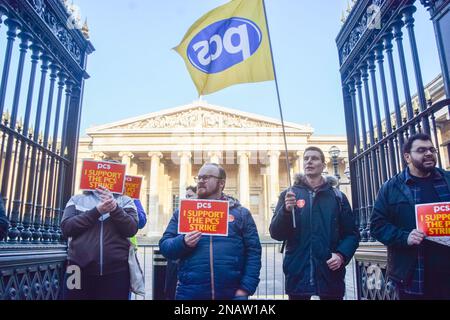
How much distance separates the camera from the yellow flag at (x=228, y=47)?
11.8ft

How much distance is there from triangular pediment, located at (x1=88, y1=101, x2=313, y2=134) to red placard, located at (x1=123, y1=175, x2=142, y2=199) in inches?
1285

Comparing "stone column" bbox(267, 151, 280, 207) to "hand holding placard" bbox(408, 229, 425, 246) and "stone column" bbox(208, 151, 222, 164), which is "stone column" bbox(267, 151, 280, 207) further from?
"hand holding placard" bbox(408, 229, 425, 246)

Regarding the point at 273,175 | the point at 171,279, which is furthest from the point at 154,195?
the point at 171,279

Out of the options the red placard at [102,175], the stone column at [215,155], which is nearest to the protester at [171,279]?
the red placard at [102,175]

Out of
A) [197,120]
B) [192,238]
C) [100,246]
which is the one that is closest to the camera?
[192,238]

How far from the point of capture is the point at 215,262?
2.56m

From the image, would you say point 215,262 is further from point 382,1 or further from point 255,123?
point 255,123

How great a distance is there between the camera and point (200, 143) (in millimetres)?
36062

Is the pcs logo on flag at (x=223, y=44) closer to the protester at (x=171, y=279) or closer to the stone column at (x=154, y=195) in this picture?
the protester at (x=171, y=279)

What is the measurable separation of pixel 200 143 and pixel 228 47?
3241 cm

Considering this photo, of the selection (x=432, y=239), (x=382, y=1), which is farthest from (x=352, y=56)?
(x=432, y=239)

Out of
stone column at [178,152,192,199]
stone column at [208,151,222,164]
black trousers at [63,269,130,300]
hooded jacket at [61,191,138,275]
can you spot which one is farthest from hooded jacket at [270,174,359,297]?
stone column at [178,152,192,199]

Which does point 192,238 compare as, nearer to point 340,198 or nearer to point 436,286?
point 340,198

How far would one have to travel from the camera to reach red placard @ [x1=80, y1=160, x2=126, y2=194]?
3055mm
